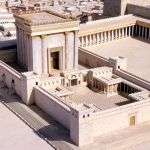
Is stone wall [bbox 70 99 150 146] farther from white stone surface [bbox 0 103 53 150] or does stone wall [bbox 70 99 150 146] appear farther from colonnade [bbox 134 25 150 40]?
colonnade [bbox 134 25 150 40]

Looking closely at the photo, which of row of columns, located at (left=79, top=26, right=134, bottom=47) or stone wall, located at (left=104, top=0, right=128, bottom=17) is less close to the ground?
stone wall, located at (left=104, top=0, right=128, bottom=17)

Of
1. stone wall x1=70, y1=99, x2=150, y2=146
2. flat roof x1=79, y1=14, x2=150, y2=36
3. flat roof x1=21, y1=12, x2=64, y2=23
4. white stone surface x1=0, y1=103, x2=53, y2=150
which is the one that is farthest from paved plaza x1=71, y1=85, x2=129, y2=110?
flat roof x1=79, y1=14, x2=150, y2=36

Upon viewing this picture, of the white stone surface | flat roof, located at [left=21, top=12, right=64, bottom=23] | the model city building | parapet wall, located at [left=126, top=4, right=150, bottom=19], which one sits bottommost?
the white stone surface

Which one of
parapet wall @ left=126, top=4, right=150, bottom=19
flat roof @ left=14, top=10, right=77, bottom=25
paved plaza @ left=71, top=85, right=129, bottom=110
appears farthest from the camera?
parapet wall @ left=126, top=4, right=150, bottom=19

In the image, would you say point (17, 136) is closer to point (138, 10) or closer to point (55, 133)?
point (55, 133)

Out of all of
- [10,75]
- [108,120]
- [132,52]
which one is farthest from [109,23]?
[108,120]

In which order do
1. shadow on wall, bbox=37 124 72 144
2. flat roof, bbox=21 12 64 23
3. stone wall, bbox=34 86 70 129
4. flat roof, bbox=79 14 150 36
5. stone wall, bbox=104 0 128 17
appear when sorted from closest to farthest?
shadow on wall, bbox=37 124 72 144
stone wall, bbox=34 86 70 129
flat roof, bbox=21 12 64 23
flat roof, bbox=79 14 150 36
stone wall, bbox=104 0 128 17

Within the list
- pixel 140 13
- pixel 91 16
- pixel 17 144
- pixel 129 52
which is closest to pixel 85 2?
pixel 91 16
